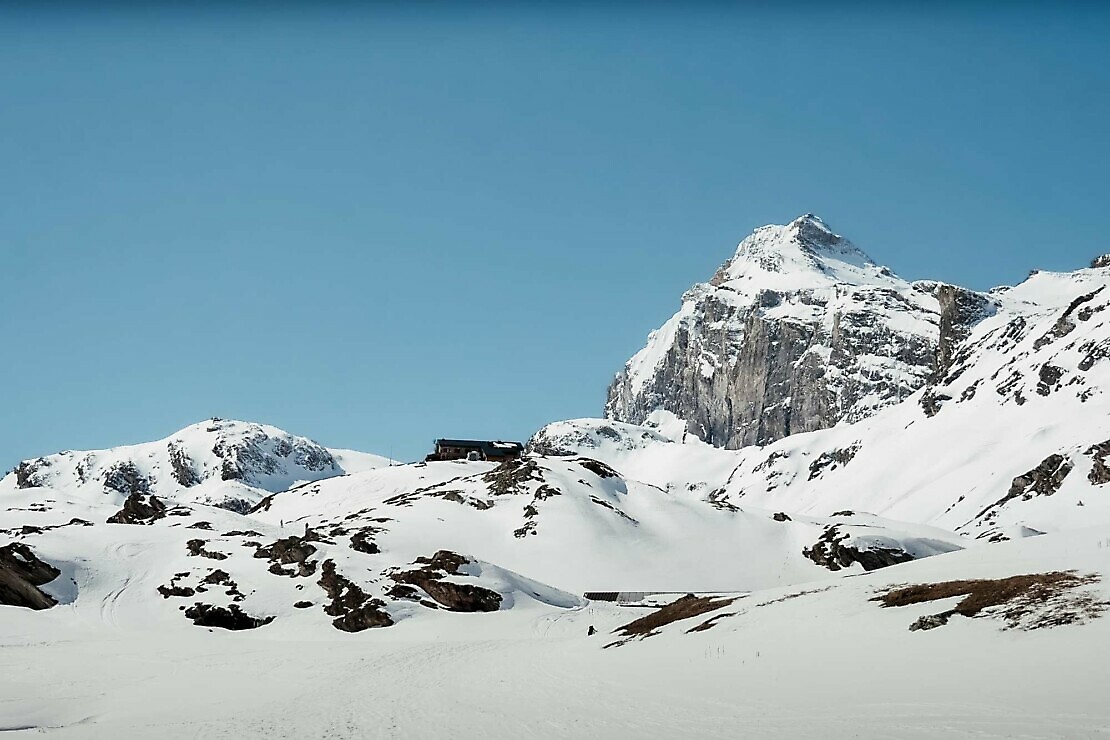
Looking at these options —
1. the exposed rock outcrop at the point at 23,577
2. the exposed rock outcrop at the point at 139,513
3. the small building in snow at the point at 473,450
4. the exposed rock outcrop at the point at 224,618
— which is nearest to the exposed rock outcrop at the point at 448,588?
the exposed rock outcrop at the point at 224,618

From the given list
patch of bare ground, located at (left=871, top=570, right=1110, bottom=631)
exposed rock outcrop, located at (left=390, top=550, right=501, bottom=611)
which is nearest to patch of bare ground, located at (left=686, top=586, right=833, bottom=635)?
patch of bare ground, located at (left=871, top=570, right=1110, bottom=631)

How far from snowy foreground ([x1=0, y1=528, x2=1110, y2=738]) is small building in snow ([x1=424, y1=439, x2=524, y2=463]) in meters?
135

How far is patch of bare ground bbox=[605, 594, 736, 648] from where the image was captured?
4253 centimetres

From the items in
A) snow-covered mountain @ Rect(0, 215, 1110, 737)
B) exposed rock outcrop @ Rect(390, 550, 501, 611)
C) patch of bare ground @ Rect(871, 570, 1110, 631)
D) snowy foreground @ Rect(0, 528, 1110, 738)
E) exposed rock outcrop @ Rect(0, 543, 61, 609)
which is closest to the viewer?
snowy foreground @ Rect(0, 528, 1110, 738)

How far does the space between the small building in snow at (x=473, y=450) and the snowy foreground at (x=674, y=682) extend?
135 m

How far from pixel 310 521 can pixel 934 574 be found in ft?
368

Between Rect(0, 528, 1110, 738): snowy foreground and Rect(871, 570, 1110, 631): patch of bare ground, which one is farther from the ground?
Rect(871, 570, 1110, 631): patch of bare ground

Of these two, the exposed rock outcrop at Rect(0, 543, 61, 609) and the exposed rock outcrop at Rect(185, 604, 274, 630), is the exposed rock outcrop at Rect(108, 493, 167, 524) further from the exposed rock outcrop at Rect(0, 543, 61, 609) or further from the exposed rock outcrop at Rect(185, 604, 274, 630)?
the exposed rock outcrop at Rect(185, 604, 274, 630)

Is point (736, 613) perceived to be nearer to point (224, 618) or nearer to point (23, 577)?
point (224, 618)

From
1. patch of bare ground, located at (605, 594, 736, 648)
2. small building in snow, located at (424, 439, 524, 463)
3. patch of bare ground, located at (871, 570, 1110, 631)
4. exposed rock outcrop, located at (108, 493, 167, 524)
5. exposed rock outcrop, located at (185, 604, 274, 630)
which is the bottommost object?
exposed rock outcrop, located at (185, 604, 274, 630)

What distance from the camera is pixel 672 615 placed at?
46.8 meters

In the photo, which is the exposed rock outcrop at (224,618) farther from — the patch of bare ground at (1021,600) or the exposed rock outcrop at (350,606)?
the patch of bare ground at (1021,600)

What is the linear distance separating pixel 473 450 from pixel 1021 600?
165m

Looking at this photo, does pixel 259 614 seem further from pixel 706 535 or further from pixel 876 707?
pixel 706 535
